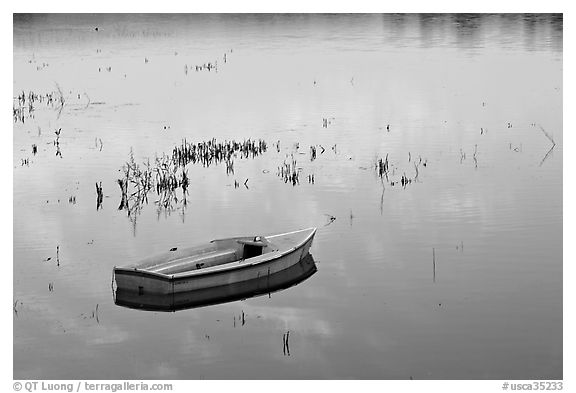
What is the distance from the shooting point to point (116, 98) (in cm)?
2775

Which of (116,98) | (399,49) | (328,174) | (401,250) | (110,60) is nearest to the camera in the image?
(401,250)

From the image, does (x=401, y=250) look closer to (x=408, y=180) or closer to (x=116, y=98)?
(x=408, y=180)

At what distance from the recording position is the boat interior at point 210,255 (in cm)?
1487

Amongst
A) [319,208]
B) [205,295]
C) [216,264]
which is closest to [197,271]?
[205,295]

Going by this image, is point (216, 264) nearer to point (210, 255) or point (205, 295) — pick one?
point (210, 255)

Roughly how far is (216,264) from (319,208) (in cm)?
325

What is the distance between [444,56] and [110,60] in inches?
426

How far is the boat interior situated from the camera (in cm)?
1487

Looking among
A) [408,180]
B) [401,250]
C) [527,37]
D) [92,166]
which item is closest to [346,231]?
[401,250]

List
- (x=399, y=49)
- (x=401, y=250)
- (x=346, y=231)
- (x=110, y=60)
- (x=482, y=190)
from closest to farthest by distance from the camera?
1. (x=401, y=250)
2. (x=346, y=231)
3. (x=482, y=190)
4. (x=110, y=60)
5. (x=399, y=49)

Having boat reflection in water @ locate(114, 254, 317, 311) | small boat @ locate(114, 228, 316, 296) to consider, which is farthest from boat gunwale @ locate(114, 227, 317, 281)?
boat reflection in water @ locate(114, 254, 317, 311)

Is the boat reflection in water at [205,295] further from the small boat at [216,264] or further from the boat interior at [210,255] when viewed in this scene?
the boat interior at [210,255]

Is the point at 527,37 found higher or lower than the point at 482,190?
higher

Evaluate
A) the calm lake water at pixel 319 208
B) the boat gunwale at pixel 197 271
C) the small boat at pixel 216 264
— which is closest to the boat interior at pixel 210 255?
the small boat at pixel 216 264
